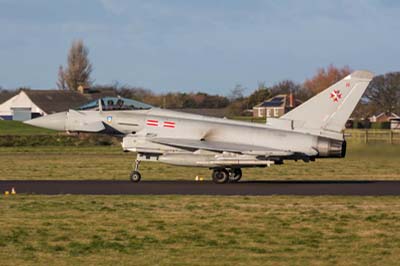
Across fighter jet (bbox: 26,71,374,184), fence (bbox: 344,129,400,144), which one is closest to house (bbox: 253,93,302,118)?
fence (bbox: 344,129,400,144)

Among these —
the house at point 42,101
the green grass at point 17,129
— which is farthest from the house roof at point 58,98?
the green grass at point 17,129

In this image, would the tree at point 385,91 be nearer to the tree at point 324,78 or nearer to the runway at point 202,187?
the tree at point 324,78

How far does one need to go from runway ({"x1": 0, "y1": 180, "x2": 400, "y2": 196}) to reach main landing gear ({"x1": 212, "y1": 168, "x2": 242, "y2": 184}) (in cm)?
32

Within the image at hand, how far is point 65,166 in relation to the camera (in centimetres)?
3697

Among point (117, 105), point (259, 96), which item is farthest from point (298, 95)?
point (117, 105)

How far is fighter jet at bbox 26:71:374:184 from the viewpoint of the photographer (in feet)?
86.9

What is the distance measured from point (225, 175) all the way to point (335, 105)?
4.10 metres

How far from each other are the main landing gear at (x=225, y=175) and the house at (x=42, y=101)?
78658mm

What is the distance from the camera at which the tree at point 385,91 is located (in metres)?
116

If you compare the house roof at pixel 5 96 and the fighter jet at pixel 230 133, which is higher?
the house roof at pixel 5 96

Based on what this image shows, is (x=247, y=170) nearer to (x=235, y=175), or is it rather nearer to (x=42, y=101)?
(x=235, y=175)

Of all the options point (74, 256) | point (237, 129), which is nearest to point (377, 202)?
point (237, 129)

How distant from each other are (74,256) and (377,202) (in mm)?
9959

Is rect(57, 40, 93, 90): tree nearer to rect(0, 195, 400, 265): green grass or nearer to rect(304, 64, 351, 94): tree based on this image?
rect(304, 64, 351, 94): tree
